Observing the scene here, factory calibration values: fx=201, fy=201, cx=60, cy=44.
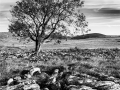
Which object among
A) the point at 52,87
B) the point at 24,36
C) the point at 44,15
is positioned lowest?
the point at 52,87

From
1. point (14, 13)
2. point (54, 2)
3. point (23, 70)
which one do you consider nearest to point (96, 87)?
point (23, 70)

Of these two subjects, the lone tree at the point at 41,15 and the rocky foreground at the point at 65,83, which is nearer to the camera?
the rocky foreground at the point at 65,83

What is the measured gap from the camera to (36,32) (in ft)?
107

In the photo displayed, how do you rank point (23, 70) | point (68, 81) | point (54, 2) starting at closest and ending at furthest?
point (68, 81) < point (23, 70) < point (54, 2)

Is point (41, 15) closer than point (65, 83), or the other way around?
point (65, 83)

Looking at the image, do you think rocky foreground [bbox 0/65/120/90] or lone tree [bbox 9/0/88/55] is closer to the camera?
rocky foreground [bbox 0/65/120/90]

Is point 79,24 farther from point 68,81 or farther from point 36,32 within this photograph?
point 68,81

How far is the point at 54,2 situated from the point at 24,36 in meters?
7.23

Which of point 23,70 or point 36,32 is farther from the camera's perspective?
point 36,32

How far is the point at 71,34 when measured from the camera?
3359cm

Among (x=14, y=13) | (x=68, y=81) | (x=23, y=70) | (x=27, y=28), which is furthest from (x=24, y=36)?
(x=68, y=81)

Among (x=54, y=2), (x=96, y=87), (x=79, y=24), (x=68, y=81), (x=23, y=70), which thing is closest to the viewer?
(x=96, y=87)

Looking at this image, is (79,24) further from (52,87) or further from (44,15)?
(52,87)

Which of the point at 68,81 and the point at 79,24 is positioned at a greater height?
the point at 79,24
